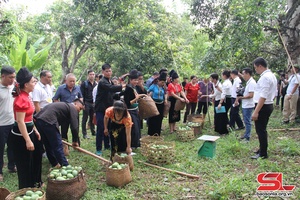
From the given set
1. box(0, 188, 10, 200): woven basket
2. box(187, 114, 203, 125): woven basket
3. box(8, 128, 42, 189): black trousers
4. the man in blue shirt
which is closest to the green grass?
box(8, 128, 42, 189): black trousers

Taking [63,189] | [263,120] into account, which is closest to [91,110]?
[63,189]

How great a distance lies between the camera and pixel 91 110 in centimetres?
706

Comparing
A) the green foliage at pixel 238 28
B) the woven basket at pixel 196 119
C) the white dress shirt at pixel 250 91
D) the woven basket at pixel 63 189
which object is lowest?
the woven basket at pixel 63 189

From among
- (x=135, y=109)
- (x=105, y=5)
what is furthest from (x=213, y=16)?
(x=135, y=109)

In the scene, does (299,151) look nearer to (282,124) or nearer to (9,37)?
(282,124)

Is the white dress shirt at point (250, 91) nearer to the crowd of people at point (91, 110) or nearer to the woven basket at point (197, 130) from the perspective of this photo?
the crowd of people at point (91, 110)

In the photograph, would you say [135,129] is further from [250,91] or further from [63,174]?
[250,91]

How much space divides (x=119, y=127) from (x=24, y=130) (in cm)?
184

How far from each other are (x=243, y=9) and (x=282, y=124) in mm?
3775

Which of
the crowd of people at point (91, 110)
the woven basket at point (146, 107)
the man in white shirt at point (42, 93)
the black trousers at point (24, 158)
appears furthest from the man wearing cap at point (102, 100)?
the black trousers at point (24, 158)

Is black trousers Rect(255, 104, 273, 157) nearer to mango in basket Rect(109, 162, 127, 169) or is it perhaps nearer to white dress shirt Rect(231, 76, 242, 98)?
white dress shirt Rect(231, 76, 242, 98)

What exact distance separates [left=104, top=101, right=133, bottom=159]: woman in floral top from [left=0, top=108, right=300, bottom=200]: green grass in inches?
17.5

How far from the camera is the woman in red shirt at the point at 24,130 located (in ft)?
9.98

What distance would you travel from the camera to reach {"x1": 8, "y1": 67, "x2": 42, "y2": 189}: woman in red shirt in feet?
9.98
